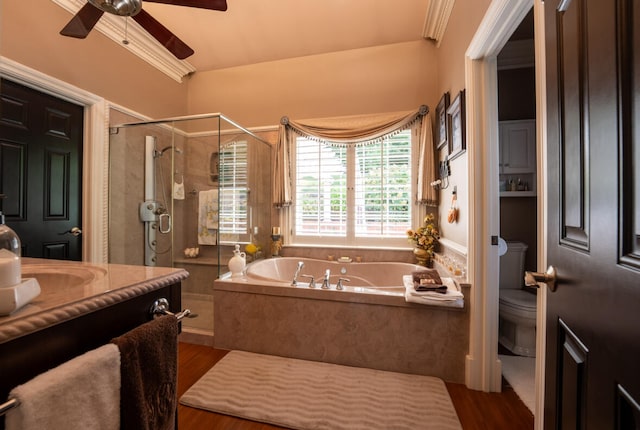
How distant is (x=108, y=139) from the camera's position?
8.25 ft

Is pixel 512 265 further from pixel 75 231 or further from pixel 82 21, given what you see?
pixel 75 231

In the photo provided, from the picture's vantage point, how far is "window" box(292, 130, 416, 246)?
113 inches

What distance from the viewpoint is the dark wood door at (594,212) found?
454mm

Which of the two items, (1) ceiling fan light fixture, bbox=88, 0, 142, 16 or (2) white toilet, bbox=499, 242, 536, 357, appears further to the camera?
(2) white toilet, bbox=499, 242, 536, 357

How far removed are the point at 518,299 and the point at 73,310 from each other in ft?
9.06

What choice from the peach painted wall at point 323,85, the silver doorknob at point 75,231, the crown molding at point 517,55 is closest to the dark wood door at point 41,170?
the silver doorknob at point 75,231

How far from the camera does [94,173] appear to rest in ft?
7.80

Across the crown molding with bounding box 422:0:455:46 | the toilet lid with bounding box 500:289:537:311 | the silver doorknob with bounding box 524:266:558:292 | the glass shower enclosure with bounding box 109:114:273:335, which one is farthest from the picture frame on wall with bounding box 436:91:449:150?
the glass shower enclosure with bounding box 109:114:273:335

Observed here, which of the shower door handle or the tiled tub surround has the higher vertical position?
the shower door handle

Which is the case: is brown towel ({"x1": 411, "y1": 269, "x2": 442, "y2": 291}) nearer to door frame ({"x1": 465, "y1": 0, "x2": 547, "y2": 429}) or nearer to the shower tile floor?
door frame ({"x1": 465, "y1": 0, "x2": 547, "y2": 429})

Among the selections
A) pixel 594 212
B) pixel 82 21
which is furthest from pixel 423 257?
pixel 82 21

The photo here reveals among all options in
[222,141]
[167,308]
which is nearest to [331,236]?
[222,141]

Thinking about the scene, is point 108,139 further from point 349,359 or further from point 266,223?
point 349,359

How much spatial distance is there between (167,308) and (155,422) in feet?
0.97
